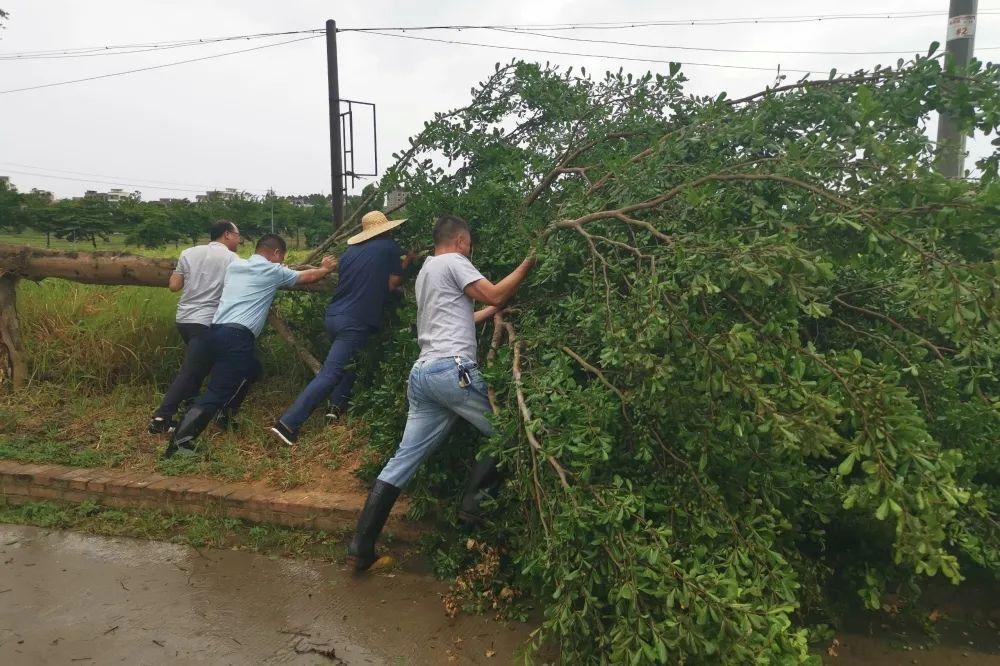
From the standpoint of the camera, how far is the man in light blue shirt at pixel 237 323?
17.4 ft

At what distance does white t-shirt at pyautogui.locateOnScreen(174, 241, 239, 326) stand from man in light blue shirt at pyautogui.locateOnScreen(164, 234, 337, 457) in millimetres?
233

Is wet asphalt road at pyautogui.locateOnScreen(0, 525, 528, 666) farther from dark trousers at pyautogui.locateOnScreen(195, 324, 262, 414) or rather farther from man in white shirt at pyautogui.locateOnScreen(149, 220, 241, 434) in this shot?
man in white shirt at pyautogui.locateOnScreen(149, 220, 241, 434)

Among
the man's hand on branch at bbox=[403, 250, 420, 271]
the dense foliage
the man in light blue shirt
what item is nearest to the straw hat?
the man's hand on branch at bbox=[403, 250, 420, 271]

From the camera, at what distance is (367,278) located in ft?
16.7

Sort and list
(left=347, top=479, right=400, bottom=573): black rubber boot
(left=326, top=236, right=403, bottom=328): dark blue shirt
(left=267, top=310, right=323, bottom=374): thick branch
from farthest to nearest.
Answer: (left=267, top=310, right=323, bottom=374): thick branch
(left=326, top=236, right=403, bottom=328): dark blue shirt
(left=347, top=479, right=400, bottom=573): black rubber boot

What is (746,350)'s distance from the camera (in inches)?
105

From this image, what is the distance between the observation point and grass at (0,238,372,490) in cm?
497

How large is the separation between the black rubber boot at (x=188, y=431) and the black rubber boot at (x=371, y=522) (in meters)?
1.94

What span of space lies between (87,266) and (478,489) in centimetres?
453

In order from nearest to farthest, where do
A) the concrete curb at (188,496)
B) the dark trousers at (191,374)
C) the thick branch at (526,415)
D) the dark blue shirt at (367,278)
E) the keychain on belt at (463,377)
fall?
1. the thick branch at (526,415)
2. the keychain on belt at (463,377)
3. the concrete curb at (188,496)
4. the dark blue shirt at (367,278)
5. the dark trousers at (191,374)

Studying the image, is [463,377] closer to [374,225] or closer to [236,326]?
[374,225]

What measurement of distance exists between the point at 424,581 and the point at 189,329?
305 cm

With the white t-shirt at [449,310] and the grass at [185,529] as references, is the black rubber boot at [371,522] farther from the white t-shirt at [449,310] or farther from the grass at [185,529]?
the white t-shirt at [449,310]

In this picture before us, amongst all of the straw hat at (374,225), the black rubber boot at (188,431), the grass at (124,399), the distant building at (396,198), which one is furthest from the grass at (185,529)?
the distant building at (396,198)
